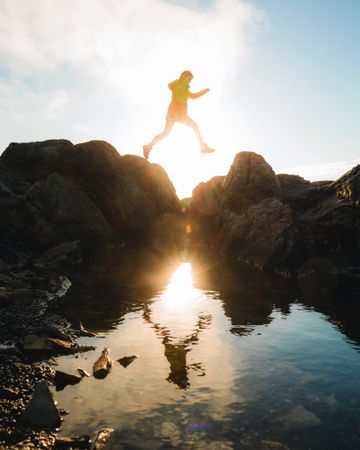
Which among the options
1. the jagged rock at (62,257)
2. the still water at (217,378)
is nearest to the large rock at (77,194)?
the jagged rock at (62,257)

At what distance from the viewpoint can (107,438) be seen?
620cm

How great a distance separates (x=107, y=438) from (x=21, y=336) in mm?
5693

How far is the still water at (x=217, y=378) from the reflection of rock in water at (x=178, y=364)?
0.02m

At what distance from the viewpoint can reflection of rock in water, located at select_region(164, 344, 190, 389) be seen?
8406 mm

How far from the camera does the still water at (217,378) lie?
6422mm

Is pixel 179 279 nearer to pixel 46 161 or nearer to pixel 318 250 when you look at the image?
pixel 318 250

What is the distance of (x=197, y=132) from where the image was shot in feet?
67.2

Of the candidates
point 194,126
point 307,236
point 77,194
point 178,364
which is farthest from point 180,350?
point 77,194

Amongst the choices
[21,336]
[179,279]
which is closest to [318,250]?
[179,279]

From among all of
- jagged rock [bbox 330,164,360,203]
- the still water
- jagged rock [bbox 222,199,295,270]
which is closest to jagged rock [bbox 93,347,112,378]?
the still water

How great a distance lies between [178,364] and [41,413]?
3610 millimetres

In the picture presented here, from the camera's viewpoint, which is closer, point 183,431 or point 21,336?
point 183,431

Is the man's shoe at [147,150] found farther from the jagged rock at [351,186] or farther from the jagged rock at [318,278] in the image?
the jagged rock at [351,186]

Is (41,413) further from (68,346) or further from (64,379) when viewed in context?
(68,346)
